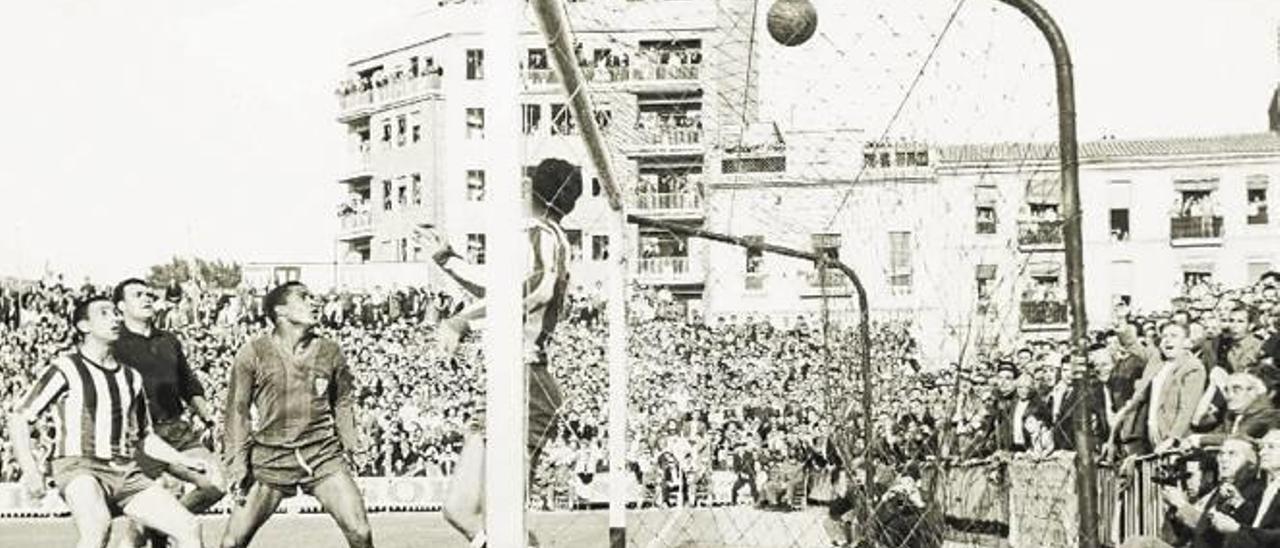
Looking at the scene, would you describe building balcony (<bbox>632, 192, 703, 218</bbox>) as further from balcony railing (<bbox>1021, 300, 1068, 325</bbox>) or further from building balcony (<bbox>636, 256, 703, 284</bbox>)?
building balcony (<bbox>636, 256, 703, 284</bbox>)

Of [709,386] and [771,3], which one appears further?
[709,386]

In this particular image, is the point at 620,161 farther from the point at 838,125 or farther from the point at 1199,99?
the point at 1199,99

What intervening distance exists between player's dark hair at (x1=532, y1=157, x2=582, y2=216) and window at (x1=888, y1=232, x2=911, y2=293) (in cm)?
870

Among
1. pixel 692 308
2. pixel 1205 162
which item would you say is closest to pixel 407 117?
pixel 692 308

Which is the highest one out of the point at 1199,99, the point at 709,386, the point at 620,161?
the point at 1199,99

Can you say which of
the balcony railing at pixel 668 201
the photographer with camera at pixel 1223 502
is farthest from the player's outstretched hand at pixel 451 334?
the balcony railing at pixel 668 201

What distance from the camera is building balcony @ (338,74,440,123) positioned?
34.9 meters

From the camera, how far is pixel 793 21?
633cm

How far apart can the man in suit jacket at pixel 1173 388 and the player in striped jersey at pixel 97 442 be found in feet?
9.97

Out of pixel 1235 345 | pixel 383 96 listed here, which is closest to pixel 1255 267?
pixel 1235 345

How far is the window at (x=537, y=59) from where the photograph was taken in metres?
5.21

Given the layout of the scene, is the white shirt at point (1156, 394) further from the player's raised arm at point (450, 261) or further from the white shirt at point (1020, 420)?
the player's raised arm at point (450, 261)

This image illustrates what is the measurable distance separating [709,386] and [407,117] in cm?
1951

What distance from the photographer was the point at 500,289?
349 centimetres
